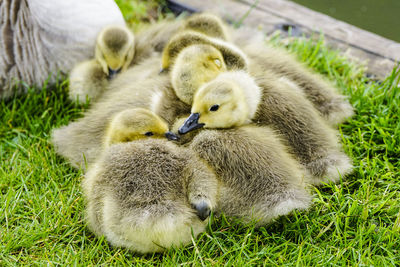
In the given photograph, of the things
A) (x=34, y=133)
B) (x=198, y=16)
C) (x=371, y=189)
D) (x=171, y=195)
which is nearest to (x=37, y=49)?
(x=34, y=133)

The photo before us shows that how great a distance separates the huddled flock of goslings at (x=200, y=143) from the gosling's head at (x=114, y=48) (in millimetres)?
109

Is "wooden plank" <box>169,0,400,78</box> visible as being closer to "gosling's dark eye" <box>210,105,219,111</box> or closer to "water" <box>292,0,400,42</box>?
"water" <box>292,0,400,42</box>

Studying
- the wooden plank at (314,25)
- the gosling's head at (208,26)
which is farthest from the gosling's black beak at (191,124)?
the wooden plank at (314,25)

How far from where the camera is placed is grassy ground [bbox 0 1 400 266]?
1686mm

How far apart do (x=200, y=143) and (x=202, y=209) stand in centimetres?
25

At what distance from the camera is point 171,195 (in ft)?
5.34

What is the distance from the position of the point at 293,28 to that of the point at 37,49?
4.87ft

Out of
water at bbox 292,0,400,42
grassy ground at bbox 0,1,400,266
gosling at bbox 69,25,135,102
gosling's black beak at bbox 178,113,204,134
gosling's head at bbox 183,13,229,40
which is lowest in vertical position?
water at bbox 292,0,400,42

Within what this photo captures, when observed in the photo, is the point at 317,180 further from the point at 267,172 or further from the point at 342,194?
the point at 267,172

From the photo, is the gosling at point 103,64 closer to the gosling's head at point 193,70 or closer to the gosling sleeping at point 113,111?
the gosling sleeping at point 113,111

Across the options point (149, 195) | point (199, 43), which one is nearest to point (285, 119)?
point (199, 43)

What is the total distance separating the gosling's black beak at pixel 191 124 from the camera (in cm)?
178

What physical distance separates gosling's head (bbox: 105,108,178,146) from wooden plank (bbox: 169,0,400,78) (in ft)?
4.61

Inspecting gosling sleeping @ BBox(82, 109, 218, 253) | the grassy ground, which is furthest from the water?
gosling sleeping @ BBox(82, 109, 218, 253)
